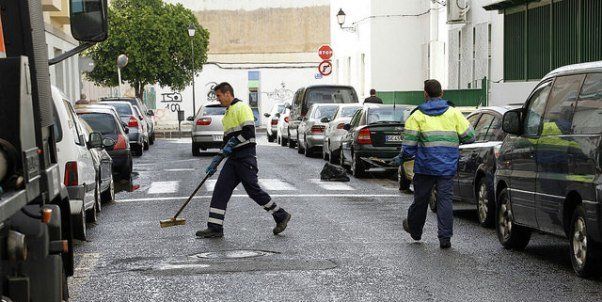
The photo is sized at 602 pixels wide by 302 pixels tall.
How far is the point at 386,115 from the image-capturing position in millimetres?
24656

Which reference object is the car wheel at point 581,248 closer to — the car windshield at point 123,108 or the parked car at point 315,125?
the parked car at point 315,125

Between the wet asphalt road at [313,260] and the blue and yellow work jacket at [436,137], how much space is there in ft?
2.73

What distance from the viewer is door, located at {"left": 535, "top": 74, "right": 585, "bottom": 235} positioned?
34.2 ft

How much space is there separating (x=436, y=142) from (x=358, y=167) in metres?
11.5

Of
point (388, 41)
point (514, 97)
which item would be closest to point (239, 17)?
point (388, 41)

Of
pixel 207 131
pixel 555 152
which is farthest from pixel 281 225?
pixel 207 131

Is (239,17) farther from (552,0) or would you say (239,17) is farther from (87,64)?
(552,0)

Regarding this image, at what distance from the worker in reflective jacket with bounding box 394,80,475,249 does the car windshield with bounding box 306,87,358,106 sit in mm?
22662

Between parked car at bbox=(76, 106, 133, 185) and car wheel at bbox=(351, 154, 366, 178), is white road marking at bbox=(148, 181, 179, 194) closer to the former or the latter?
parked car at bbox=(76, 106, 133, 185)

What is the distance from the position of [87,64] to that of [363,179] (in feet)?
68.8

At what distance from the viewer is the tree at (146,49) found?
204 ft

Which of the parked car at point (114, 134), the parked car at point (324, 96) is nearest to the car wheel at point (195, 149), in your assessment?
the parked car at point (324, 96)

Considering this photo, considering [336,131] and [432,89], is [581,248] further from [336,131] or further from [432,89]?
[336,131]

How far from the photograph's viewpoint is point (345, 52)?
58.4 meters
